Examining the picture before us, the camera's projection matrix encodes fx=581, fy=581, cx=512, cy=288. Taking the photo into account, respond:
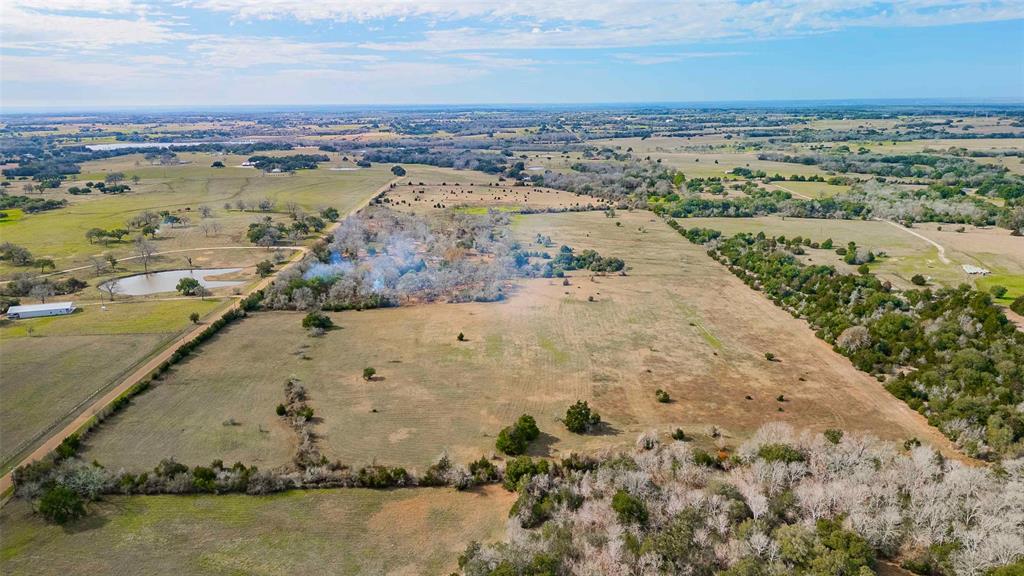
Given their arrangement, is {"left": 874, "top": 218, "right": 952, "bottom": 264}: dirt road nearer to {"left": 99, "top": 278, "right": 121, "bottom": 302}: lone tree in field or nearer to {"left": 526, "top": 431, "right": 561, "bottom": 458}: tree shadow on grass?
{"left": 526, "top": 431, "right": 561, "bottom": 458}: tree shadow on grass

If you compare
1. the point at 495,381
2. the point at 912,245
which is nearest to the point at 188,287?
the point at 495,381

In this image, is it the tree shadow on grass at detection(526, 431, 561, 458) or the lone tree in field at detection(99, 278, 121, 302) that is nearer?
the tree shadow on grass at detection(526, 431, 561, 458)

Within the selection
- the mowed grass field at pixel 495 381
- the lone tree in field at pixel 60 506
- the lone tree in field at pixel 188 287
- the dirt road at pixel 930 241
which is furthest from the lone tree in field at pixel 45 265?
the dirt road at pixel 930 241

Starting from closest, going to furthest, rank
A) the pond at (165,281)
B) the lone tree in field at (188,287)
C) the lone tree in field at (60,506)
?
the lone tree in field at (60,506) < the lone tree in field at (188,287) < the pond at (165,281)

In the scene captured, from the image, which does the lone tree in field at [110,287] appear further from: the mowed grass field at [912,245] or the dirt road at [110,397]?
the mowed grass field at [912,245]

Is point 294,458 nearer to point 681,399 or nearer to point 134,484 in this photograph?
point 134,484

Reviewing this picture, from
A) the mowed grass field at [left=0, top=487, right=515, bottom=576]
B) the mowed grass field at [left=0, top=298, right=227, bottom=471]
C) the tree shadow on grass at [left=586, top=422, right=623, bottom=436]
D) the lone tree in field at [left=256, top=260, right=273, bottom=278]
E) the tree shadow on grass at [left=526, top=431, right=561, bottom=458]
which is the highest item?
the lone tree in field at [left=256, top=260, right=273, bottom=278]

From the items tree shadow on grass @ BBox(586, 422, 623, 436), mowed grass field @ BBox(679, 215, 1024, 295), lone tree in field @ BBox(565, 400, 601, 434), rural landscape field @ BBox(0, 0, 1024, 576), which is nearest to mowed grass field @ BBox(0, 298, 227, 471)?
rural landscape field @ BBox(0, 0, 1024, 576)
